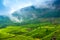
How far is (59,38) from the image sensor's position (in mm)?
116688

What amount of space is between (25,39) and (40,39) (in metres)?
12.5

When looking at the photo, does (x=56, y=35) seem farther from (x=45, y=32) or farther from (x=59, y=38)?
(x=45, y=32)

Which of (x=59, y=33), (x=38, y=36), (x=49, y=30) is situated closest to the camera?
(x=59, y=33)

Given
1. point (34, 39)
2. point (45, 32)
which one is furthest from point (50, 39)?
point (45, 32)

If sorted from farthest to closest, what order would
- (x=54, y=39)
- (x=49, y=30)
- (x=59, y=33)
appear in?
(x=49, y=30) → (x=59, y=33) → (x=54, y=39)

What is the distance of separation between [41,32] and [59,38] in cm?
3219

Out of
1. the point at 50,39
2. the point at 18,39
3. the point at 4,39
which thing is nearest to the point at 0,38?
the point at 4,39

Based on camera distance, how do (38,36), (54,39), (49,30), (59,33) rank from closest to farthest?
(54,39), (59,33), (38,36), (49,30)

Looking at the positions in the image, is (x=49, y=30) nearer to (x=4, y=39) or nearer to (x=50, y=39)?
(x=50, y=39)

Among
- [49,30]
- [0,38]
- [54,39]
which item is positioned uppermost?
[49,30]

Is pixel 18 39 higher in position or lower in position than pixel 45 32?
lower

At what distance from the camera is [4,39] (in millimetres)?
125938

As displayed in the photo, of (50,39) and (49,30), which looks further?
(49,30)

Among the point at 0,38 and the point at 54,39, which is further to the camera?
the point at 0,38
